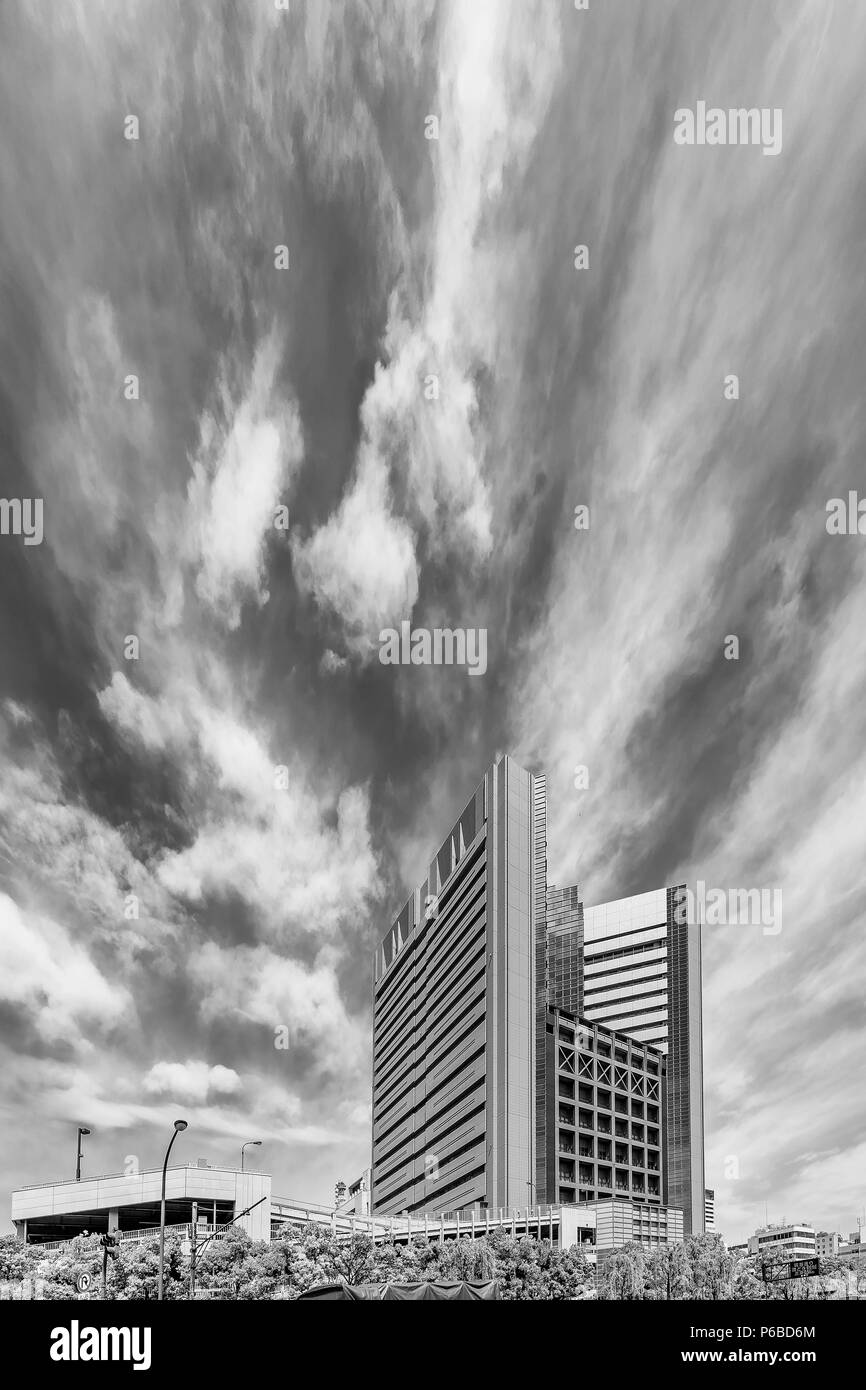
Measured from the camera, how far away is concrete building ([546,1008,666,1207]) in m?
112

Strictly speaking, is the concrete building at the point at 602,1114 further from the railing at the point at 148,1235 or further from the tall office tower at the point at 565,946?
the railing at the point at 148,1235

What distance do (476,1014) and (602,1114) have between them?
66.5 feet

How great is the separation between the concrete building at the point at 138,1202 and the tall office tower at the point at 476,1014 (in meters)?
21.1

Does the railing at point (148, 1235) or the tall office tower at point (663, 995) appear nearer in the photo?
the railing at point (148, 1235)

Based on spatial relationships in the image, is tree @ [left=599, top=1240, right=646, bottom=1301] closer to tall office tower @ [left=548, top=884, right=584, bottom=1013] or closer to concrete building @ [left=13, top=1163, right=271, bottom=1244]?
concrete building @ [left=13, top=1163, right=271, bottom=1244]

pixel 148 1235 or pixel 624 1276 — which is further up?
pixel 624 1276

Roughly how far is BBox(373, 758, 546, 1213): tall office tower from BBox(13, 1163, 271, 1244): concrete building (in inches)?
831

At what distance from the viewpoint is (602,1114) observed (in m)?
121

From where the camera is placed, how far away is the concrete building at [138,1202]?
4085 inches

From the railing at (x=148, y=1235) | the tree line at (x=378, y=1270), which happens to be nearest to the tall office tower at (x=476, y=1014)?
the tree line at (x=378, y=1270)

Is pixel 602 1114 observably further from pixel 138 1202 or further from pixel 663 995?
pixel 138 1202

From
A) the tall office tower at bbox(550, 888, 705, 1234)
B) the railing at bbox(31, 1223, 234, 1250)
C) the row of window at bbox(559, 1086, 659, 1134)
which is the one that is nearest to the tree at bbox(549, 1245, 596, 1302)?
the railing at bbox(31, 1223, 234, 1250)

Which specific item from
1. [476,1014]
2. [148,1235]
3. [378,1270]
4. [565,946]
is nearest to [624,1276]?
[378,1270]
